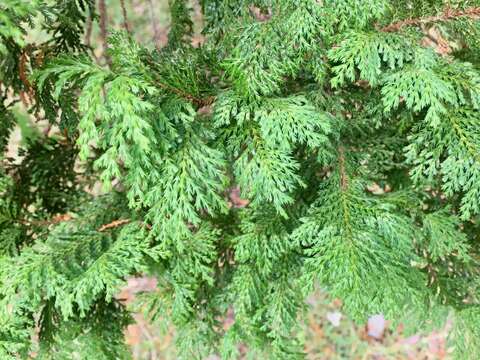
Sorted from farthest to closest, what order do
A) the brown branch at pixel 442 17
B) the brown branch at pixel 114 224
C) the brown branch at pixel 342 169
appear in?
the brown branch at pixel 114 224
the brown branch at pixel 342 169
the brown branch at pixel 442 17

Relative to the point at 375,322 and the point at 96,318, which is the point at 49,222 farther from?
the point at 375,322

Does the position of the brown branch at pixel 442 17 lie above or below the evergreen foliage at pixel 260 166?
above

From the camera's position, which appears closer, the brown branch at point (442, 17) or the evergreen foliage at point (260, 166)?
the evergreen foliage at point (260, 166)

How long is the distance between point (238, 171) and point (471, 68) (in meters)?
0.98

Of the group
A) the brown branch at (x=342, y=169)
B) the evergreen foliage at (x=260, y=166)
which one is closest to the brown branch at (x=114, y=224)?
the evergreen foliage at (x=260, y=166)

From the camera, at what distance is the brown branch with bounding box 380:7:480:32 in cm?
178

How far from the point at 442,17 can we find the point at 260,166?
954 millimetres

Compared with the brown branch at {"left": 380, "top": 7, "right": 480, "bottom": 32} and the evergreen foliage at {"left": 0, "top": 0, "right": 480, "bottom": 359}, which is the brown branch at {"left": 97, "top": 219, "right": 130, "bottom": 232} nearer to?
the evergreen foliage at {"left": 0, "top": 0, "right": 480, "bottom": 359}

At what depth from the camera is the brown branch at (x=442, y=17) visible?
1782mm

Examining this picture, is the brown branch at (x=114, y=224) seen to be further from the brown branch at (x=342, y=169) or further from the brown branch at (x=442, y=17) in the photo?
the brown branch at (x=442, y=17)

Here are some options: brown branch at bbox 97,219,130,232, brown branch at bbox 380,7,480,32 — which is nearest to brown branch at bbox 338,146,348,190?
brown branch at bbox 380,7,480,32

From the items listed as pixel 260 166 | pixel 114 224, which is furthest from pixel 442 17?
pixel 114 224

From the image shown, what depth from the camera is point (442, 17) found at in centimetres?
179

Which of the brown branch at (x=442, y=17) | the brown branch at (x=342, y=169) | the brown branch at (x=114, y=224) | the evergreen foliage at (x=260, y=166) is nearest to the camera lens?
the evergreen foliage at (x=260, y=166)
